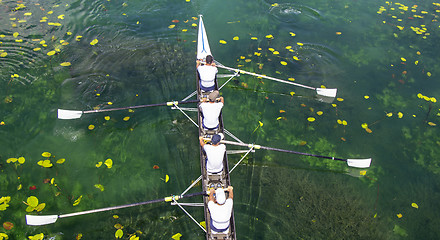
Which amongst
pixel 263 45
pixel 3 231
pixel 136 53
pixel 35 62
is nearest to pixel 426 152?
pixel 263 45

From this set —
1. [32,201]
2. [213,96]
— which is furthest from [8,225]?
[213,96]

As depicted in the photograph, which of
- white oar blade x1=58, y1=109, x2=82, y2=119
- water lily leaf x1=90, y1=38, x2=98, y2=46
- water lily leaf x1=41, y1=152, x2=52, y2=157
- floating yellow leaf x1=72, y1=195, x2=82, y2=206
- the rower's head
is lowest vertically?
floating yellow leaf x1=72, y1=195, x2=82, y2=206

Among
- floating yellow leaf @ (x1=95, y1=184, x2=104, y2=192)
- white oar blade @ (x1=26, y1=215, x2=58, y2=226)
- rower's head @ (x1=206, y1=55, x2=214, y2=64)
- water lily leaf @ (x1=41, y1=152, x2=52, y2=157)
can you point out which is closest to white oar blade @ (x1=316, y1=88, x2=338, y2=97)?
rower's head @ (x1=206, y1=55, x2=214, y2=64)

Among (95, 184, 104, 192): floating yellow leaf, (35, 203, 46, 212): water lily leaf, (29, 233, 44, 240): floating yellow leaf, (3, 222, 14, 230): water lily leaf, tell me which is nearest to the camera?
(29, 233, 44, 240): floating yellow leaf

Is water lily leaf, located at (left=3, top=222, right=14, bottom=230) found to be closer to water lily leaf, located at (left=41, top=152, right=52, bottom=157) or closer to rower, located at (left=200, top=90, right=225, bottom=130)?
water lily leaf, located at (left=41, top=152, right=52, bottom=157)

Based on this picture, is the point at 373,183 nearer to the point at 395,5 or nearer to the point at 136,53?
the point at 136,53

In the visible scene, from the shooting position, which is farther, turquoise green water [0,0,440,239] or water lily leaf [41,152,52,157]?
water lily leaf [41,152,52,157]

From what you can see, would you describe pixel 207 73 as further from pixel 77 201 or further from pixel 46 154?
pixel 46 154
